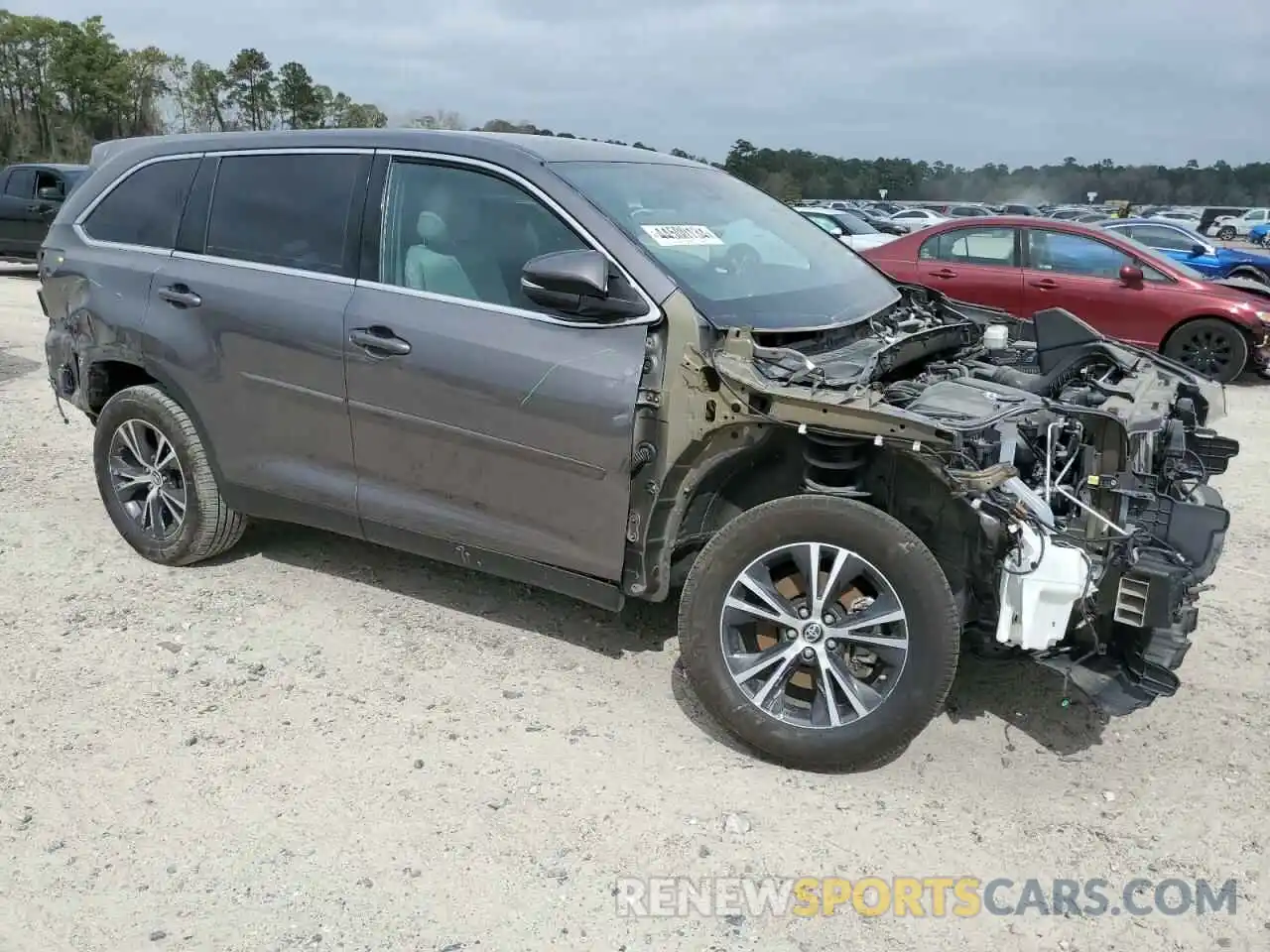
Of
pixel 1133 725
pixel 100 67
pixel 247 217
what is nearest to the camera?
pixel 1133 725

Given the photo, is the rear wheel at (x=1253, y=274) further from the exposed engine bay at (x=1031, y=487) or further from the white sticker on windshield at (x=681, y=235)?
the white sticker on windshield at (x=681, y=235)

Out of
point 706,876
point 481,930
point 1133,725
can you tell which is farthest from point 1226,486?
point 481,930

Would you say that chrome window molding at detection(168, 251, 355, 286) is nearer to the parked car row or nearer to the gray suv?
the gray suv

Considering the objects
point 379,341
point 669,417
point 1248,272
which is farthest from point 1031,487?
point 1248,272

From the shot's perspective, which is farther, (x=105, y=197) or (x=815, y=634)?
(x=105, y=197)

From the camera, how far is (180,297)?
4371mm

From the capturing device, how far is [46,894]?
274 cm

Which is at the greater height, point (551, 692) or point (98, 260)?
point (98, 260)

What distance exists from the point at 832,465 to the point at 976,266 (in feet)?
25.3

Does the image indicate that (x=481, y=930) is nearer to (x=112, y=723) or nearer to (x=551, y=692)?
(x=551, y=692)

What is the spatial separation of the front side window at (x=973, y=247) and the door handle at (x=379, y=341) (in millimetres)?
7835

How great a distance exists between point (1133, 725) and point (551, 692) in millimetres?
1990

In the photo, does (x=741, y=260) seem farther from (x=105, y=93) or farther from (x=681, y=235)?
(x=105, y=93)

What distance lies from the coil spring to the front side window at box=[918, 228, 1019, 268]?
756cm
